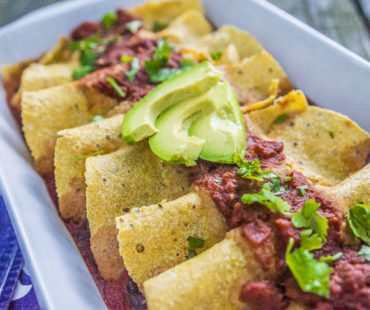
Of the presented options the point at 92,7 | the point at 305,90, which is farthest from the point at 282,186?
the point at 92,7

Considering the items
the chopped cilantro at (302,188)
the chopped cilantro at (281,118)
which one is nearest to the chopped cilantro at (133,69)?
the chopped cilantro at (281,118)

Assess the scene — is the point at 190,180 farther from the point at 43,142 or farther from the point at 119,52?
the point at 119,52

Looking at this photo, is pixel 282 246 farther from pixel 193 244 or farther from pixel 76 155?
pixel 76 155

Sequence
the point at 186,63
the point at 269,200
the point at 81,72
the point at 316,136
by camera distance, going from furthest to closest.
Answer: the point at 81,72 → the point at 186,63 → the point at 316,136 → the point at 269,200

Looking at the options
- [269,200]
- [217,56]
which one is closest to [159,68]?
[217,56]

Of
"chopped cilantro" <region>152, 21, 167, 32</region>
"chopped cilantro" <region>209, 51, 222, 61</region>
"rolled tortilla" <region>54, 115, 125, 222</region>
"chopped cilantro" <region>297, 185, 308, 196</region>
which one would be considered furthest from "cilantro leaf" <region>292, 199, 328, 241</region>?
"chopped cilantro" <region>152, 21, 167, 32</region>
